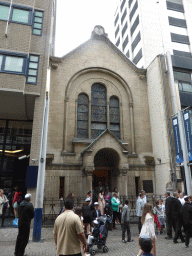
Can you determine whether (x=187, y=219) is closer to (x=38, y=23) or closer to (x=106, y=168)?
(x=106, y=168)

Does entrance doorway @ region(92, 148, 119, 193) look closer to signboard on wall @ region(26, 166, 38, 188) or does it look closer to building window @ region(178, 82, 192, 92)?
signboard on wall @ region(26, 166, 38, 188)

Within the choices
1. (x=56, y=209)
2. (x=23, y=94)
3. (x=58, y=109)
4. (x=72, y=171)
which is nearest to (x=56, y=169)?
(x=72, y=171)

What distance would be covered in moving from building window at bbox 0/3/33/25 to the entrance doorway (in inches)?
456

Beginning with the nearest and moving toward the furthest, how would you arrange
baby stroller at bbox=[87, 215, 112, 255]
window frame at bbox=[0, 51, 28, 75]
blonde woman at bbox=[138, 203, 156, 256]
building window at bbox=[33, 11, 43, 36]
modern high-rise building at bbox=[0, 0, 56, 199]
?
blonde woman at bbox=[138, 203, 156, 256]
baby stroller at bbox=[87, 215, 112, 255]
modern high-rise building at bbox=[0, 0, 56, 199]
window frame at bbox=[0, 51, 28, 75]
building window at bbox=[33, 11, 43, 36]

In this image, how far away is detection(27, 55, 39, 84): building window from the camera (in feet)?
44.2

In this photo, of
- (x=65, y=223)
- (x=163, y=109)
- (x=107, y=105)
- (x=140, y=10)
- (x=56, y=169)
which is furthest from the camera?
(x=140, y=10)

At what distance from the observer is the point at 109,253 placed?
22.1ft

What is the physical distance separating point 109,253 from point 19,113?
42.4ft

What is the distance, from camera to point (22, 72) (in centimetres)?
1316

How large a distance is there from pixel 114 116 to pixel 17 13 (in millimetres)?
11551

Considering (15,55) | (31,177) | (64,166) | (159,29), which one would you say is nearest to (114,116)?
(64,166)

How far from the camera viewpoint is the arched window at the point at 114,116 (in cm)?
1844

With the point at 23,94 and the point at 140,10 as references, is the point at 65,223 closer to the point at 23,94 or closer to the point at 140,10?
the point at 23,94

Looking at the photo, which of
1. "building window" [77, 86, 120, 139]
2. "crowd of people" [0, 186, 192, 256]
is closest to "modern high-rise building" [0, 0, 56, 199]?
"building window" [77, 86, 120, 139]
